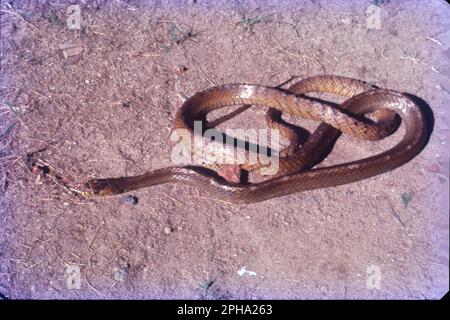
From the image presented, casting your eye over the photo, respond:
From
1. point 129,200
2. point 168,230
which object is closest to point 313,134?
point 168,230

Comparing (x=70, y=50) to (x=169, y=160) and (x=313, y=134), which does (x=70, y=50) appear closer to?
(x=169, y=160)

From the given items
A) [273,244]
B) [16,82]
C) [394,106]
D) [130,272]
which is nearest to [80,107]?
[16,82]

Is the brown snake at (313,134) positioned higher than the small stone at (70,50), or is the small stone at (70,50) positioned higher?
the brown snake at (313,134)

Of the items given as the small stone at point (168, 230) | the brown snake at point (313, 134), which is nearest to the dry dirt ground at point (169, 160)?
the small stone at point (168, 230)

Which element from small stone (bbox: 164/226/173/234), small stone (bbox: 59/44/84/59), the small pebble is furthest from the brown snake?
small stone (bbox: 59/44/84/59)

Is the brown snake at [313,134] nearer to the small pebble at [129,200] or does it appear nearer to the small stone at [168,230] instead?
the small pebble at [129,200]
